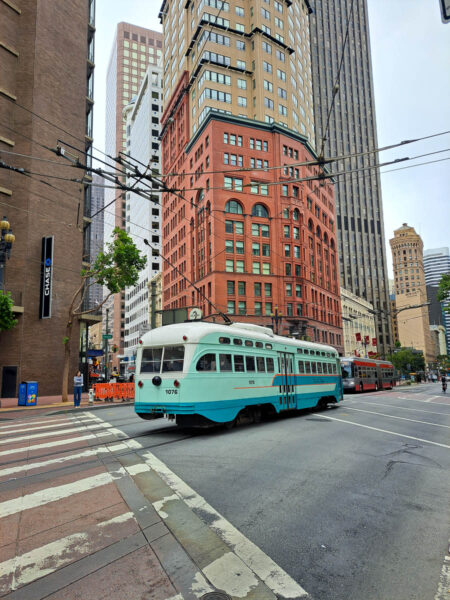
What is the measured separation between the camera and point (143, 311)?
97.8m

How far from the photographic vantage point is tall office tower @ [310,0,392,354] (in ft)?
418

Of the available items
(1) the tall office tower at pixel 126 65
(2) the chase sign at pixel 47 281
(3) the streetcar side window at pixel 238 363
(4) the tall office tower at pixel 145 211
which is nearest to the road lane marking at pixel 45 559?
(3) the streetcar side window at pixel 238 363

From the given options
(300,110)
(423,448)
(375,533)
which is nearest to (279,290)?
(300,110)

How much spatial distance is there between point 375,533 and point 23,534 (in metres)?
4.07

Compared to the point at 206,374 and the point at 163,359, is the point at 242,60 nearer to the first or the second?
the point at 163,359

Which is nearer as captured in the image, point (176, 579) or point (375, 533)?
point (176, 579)

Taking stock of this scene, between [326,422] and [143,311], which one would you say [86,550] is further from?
[143,311]

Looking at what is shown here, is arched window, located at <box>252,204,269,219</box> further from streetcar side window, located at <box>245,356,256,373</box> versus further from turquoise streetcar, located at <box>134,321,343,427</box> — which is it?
streetcar side window, located at <box>245,356,256,373</box>

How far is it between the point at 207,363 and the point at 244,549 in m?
7.19

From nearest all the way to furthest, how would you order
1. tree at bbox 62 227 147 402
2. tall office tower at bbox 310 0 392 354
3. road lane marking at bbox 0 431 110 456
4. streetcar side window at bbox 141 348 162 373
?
road lane marking at bbox 0 431 110 456 → streetcar side window at bbox 141 348 162 373 → tree at bbox 62 227 147 402 → tall office tower at bbox 310 0 392 354

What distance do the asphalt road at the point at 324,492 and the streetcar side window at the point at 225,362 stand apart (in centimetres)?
182

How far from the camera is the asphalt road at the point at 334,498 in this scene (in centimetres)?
399

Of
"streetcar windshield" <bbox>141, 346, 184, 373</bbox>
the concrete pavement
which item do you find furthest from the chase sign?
the concrete pavement

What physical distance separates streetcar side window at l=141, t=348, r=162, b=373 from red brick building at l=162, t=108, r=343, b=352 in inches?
1593
